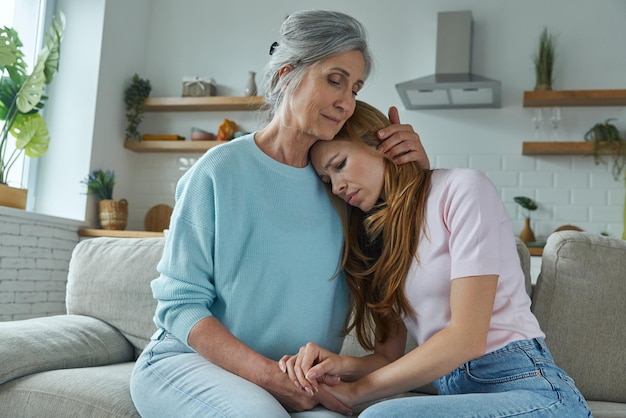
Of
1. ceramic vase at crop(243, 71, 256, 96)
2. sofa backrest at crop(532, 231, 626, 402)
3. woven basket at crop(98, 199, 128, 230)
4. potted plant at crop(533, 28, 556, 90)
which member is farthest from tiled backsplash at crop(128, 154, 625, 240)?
sofa backrest at crop(532, 231, 626, 402)

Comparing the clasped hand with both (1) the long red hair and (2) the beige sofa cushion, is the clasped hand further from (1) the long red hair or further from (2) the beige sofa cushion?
(2) the beige sofa cushion

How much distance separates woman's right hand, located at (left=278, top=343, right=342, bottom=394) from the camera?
61.1 inches

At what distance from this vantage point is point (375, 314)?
1.81 meters

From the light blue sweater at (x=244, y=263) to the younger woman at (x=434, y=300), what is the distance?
13 cm

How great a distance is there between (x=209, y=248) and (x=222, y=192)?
0.46ft

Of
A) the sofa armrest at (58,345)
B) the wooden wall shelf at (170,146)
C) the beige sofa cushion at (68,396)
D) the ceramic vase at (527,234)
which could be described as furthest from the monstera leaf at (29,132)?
the ceramic vase at (527,234)

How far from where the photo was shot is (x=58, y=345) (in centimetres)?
214

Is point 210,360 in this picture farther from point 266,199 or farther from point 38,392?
point 38,392

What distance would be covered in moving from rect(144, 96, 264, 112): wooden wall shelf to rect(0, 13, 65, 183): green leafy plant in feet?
4.60

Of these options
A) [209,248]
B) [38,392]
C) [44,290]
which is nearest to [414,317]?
[209,248]

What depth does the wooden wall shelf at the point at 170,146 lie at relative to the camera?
5.71 metres

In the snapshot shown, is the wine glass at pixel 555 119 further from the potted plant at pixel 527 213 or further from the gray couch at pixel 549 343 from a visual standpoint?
the gray couch at pixel 549 343

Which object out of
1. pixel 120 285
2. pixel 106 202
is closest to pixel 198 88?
pixel 106 202

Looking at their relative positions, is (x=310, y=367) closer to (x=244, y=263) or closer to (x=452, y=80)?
(x=244, y=263)
